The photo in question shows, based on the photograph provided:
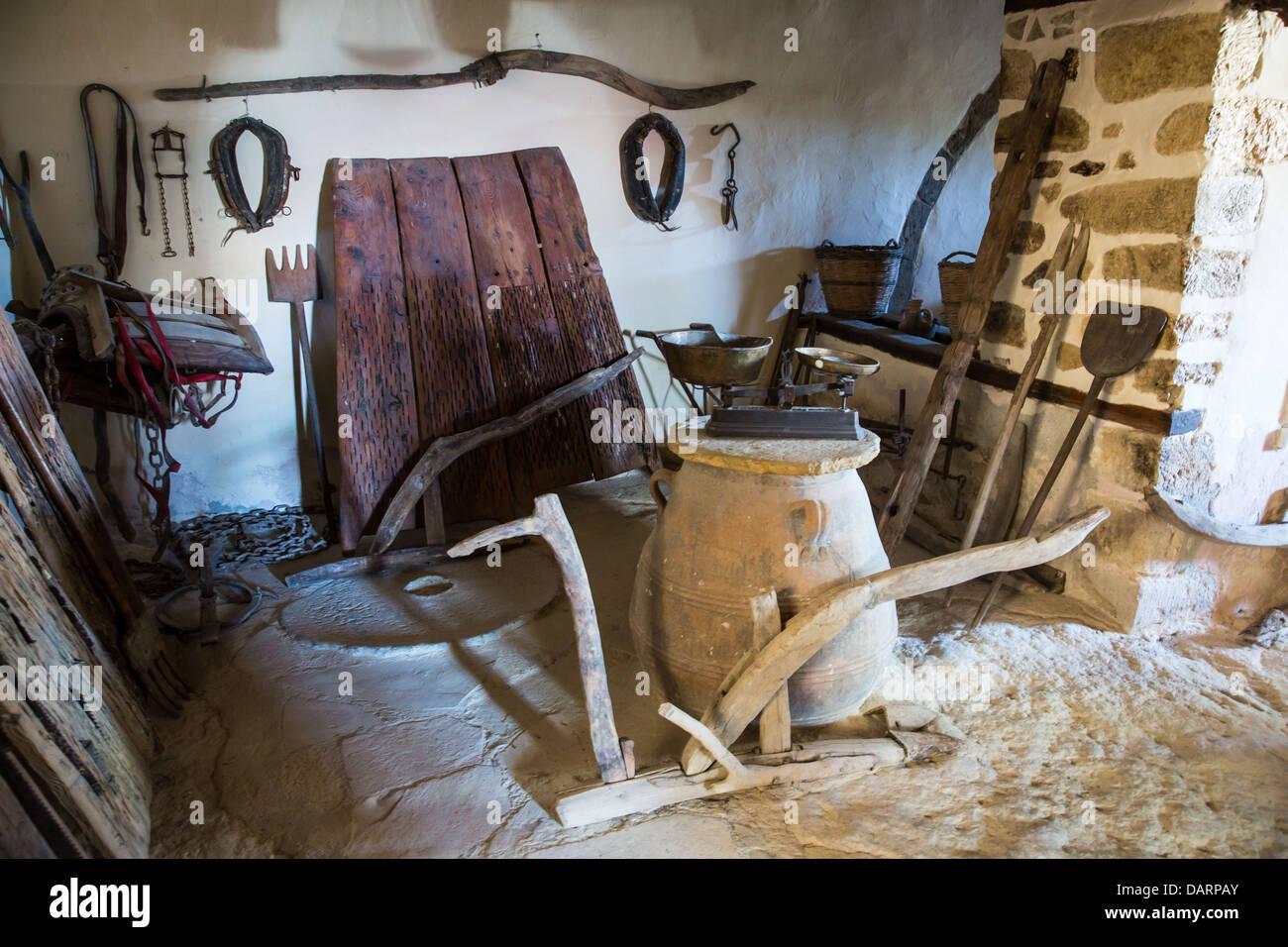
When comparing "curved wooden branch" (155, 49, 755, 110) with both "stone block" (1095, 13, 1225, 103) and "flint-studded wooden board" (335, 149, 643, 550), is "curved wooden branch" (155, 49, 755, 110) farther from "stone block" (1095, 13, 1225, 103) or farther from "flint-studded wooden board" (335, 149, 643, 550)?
"stone block" (1095, 13, 1225, 103)

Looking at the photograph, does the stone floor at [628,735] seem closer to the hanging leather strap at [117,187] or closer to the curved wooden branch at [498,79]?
the hanging leather strap at [117,187]

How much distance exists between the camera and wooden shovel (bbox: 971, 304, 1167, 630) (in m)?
2.93

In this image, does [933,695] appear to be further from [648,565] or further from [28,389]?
[28,389]

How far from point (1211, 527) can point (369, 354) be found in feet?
11.5

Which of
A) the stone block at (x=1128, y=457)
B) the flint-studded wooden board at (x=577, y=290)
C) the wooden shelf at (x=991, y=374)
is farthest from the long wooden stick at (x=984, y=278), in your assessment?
the flint-studded wooden board at (x=577, y=290)

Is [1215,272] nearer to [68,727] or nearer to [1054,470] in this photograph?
[1054,470]

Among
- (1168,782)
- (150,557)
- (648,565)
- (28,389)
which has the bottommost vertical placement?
(1168,782)

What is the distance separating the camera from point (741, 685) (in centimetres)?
220

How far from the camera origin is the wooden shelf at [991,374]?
2.95 metres

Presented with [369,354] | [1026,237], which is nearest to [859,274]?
[1026,237]

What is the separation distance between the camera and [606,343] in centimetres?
426

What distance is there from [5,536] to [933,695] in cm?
277

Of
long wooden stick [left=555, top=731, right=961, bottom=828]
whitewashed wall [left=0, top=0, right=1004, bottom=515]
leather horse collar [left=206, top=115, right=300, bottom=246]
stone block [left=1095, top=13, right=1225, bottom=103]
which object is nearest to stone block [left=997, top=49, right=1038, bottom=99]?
stone block [left=1095, top=13, right=1225, bottom=103]

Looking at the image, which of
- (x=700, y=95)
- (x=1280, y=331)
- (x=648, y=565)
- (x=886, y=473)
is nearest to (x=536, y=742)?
(x=648, y=565)
